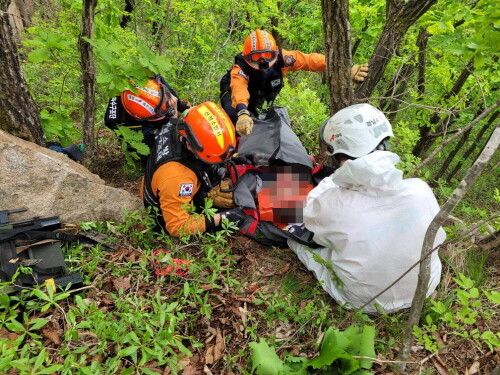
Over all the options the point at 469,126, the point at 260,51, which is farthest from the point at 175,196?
the point at 260,51

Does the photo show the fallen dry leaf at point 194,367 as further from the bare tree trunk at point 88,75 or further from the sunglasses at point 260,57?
the sunglasses at point 260,57

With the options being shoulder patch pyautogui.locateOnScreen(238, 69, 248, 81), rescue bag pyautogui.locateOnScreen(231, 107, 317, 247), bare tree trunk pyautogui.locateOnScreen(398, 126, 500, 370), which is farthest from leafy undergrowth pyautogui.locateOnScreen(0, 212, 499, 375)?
shoulder patch pyautogui.locateOnScreen(238, 69, 248, 81)

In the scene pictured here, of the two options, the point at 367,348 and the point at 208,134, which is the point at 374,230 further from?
the point at 208,134

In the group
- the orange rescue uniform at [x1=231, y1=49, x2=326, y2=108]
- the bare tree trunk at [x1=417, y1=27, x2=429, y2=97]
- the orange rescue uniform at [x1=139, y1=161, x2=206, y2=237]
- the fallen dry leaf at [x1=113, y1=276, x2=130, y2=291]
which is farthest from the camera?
the bare tree trunk at [x1=417, y1=27, x2=429, y2=97]

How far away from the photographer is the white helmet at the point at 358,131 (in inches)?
112

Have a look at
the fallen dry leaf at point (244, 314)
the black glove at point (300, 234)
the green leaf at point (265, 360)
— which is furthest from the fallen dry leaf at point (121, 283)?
the black glove at point (300, 234)

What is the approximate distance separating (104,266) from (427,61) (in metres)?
7.63

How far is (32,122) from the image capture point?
133 inches

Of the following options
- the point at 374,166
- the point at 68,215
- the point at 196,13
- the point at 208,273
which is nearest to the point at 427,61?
the point at 196,13

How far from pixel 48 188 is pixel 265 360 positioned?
7.73 feet

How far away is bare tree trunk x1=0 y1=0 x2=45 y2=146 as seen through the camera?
9.55ft

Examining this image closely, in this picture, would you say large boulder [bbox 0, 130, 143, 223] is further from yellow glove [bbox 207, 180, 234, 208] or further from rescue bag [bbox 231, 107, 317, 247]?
rescue bag [bbox 231, 107, 317, 247]

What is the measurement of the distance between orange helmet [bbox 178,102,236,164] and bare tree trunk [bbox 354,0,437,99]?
1.70 metres

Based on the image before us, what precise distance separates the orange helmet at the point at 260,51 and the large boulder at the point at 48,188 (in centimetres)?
281
